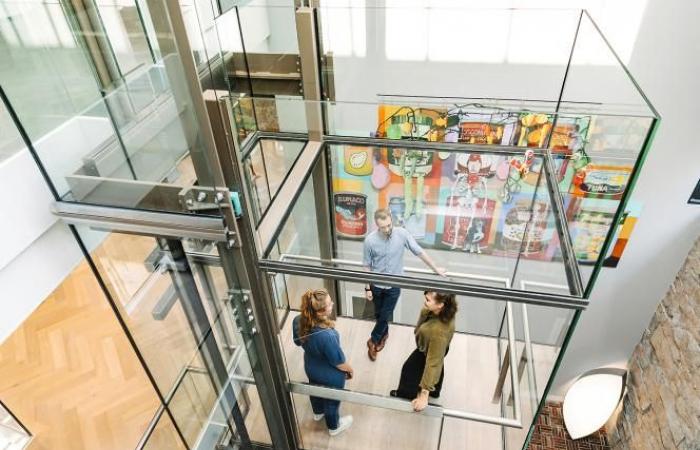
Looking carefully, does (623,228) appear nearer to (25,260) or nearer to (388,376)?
(388,376)

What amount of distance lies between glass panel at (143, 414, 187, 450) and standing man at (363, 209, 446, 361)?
122cm

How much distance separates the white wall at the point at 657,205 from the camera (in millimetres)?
3580

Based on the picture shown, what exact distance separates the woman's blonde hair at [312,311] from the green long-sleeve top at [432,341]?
48cm

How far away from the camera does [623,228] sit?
474cm

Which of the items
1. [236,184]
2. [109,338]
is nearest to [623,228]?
[236,184]

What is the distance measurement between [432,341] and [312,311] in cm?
63

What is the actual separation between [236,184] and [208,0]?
659 millimetres

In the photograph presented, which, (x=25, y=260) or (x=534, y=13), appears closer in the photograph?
(x=25, y=260)

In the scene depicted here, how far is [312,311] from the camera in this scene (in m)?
2.43

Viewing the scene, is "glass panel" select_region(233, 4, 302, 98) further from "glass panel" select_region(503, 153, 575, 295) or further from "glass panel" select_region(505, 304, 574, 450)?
"glass panel" select_region(505, 304, 574, 450)

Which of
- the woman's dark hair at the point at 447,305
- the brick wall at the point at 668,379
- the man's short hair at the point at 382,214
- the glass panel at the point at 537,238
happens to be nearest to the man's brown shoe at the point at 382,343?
the woman's dark hair at the point at 447,305

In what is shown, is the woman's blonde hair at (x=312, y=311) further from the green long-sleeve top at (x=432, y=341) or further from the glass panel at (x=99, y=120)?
the glass panel at (x=99, y=120)

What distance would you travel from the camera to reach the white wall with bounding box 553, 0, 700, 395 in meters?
3.58

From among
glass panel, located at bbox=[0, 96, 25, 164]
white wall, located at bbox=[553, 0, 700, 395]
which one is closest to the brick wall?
white wall, located at bbox=[553, 0, 700, 395]
